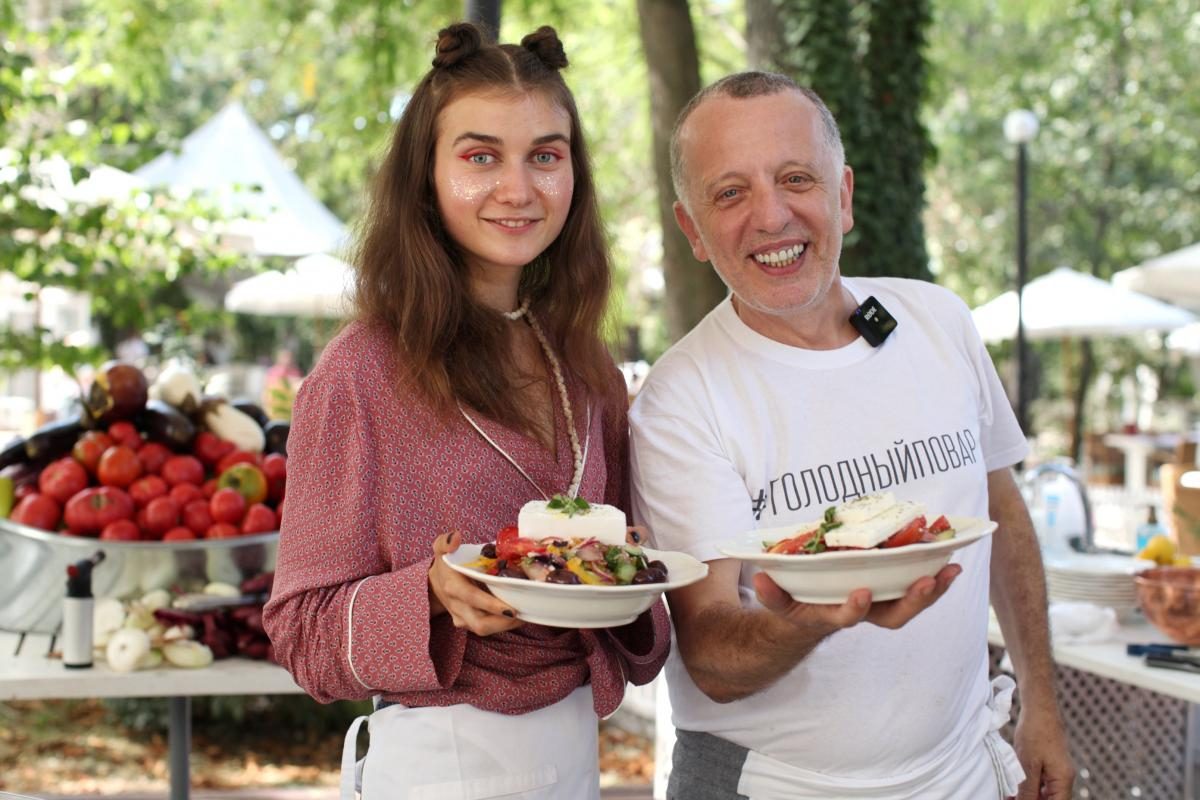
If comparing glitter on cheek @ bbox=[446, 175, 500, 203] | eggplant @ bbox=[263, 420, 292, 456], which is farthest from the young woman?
eggplant @ bbox=[263, 420, 292, 456]

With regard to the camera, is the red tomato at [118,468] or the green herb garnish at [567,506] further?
the red tomato at [118,468]

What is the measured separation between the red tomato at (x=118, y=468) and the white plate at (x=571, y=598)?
8.13 ft

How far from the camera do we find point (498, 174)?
220cm

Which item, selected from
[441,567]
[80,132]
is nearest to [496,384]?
[441,567]

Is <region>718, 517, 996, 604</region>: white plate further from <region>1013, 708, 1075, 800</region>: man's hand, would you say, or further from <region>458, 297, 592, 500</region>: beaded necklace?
<region>1013, 708, 1075, 800</region>: man's hand

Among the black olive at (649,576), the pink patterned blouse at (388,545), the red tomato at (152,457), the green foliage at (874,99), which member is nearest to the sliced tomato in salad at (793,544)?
the black olive at (649,576)

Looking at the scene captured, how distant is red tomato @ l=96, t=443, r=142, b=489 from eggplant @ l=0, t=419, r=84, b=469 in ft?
1.04

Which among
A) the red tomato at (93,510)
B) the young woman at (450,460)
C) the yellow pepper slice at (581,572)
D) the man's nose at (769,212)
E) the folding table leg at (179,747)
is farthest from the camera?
the red tomato at (93,510)

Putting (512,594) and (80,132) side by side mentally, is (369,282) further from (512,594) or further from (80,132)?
(80,132)

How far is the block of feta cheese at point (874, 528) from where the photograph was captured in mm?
1788

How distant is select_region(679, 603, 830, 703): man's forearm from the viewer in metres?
2.01

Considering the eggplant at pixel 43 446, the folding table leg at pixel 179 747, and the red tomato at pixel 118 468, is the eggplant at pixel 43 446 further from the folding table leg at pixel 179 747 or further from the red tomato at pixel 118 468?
the folding table leg at pixel 179 747

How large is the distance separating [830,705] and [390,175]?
1.26m

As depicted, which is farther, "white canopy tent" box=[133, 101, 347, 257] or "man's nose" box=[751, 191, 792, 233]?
"white canopy tent" box=[133, 101, 347, 257]
